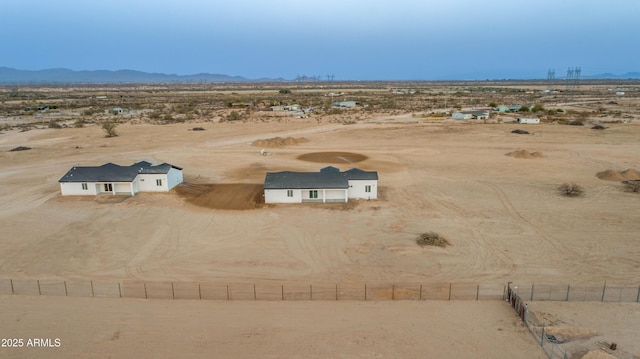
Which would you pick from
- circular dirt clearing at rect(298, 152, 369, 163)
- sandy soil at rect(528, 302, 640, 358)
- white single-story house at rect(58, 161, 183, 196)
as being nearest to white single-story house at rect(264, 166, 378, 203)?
white single-story house at rect(58, 161, 183, 196)

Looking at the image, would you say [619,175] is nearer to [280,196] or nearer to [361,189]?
[361,189]

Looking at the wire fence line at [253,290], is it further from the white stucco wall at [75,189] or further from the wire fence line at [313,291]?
the white stucco wall at [75,189]

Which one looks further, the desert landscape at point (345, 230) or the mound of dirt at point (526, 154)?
the mound of dirt at point (526, 154)

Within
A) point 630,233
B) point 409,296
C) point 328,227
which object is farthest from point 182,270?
point 630,233

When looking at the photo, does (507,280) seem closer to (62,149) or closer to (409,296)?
(409,296)

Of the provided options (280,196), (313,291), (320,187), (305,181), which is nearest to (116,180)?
(280,196)

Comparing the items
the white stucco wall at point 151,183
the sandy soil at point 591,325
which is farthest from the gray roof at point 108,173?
the sandy soil at point 591,325

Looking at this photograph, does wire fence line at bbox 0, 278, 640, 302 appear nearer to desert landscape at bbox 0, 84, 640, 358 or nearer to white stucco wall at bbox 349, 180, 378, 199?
desert landscape at bbox 0, 84, 640, 358
